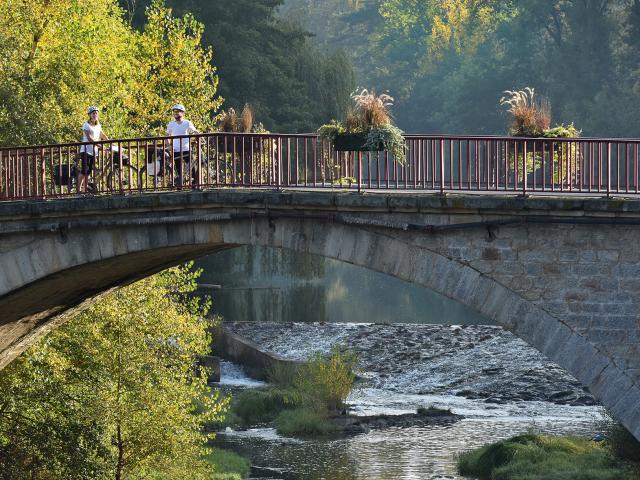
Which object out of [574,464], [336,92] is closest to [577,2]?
[336,92]

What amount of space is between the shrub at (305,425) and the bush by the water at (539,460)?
15.7 ft

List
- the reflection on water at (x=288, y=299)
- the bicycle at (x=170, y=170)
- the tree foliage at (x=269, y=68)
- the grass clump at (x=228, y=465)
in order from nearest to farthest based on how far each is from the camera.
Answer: the bicycle at (x=170, y=170), the grass clump at (x=228, y=465), the reflection on water at (x=288, y=299), the tree foliage at (x=269, y=68)

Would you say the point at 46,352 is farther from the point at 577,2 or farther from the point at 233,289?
the point at 577,2

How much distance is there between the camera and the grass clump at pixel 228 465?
28828 millimetres

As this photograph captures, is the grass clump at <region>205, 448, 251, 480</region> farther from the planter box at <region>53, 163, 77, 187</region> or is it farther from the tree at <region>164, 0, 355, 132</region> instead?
the tree at <region>164, 0, 355, 132</region>

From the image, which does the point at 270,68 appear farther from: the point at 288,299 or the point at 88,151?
the point at 88,151

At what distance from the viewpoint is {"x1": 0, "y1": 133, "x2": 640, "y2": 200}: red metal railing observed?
1889 centimetres

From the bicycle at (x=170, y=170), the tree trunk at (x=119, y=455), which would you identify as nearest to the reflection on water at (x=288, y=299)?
the tree trunk at (x=119, y=455)

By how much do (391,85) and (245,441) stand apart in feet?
206

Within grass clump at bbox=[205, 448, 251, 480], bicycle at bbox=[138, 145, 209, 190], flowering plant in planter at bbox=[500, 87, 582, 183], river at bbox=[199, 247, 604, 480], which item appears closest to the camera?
flowering plant in planter at bbox=[500, 87, 582, 183]

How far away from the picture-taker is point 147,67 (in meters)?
33.7

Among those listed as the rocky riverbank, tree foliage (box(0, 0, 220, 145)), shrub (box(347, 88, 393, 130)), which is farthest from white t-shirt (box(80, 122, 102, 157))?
the rocky riverbank

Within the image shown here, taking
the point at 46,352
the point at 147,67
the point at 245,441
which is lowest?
the point at 245,441

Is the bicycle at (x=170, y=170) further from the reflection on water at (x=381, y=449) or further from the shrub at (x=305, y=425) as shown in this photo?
the shrub at (x=305, y=425)
